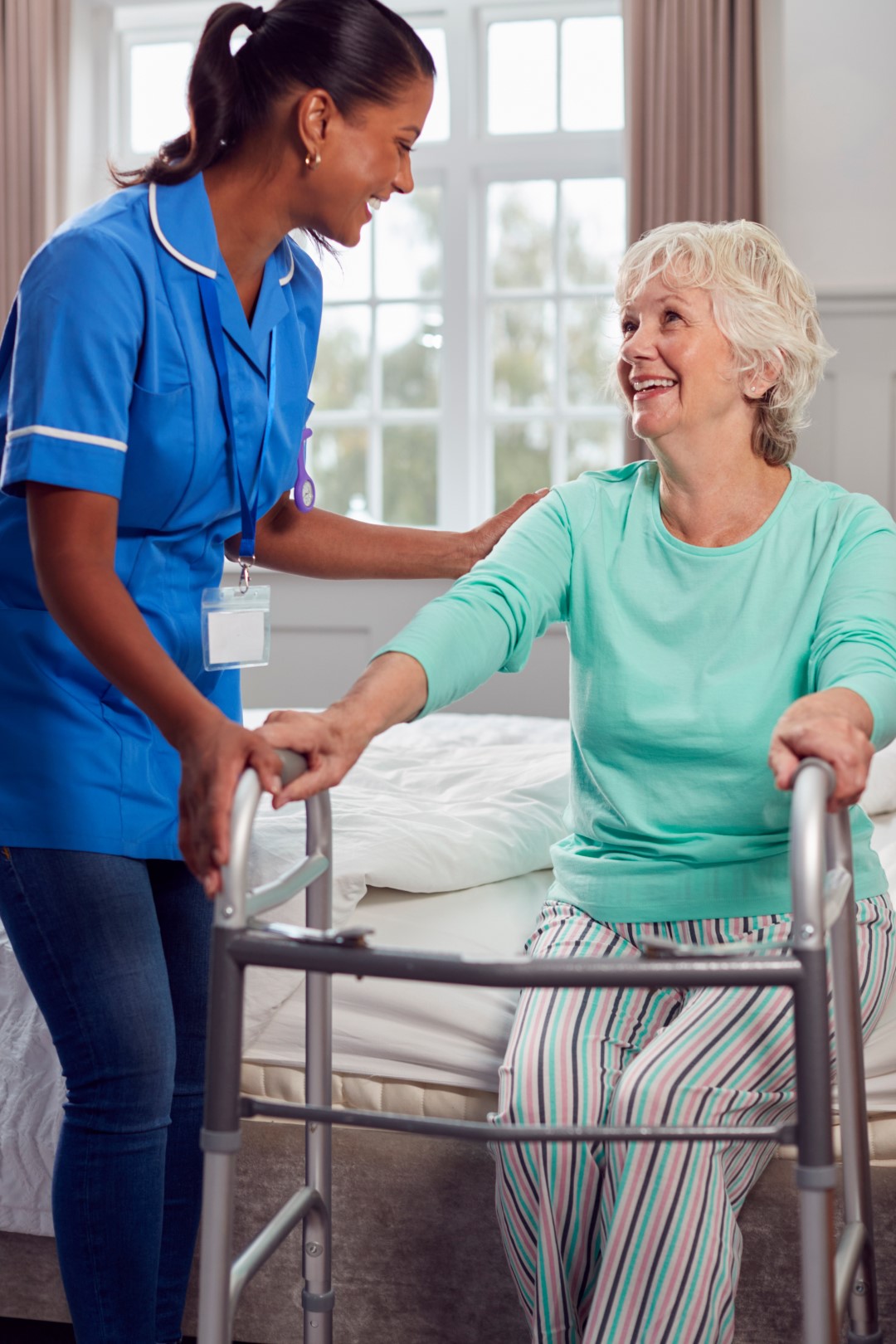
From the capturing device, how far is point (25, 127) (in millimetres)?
4715

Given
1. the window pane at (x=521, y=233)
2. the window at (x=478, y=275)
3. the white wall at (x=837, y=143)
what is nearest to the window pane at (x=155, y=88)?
the window at (x=478, y=275)

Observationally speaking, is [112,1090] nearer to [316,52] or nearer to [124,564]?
[124,564]

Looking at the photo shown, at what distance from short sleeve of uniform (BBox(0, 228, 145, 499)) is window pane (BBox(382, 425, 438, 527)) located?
388 centimetres

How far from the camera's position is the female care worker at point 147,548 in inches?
46.9

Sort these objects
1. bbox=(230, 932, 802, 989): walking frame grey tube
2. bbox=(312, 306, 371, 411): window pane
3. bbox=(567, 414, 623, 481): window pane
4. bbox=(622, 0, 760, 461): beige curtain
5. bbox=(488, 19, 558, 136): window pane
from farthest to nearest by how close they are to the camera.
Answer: bbox=(312, 306, 371, 411): window pane
bbox=(567, 414, 623, 481): window pane
bbox=(488, 19, 558, 136): window pane
bbox=(622, 0, 760, 461): beige curtain
bbox=(230, 932, 802, 989): walking frame grey tube

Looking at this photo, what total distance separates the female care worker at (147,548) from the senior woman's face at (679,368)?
0.37 meters

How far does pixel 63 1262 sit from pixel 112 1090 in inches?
7.1

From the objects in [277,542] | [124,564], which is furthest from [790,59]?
[124,564]

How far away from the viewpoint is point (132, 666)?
1.12m

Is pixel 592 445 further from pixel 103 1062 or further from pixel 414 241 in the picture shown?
pixel 103 1062

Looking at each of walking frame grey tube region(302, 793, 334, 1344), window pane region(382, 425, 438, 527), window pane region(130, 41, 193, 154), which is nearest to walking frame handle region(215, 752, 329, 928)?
walking frame grey tube region(302, 793, 334, 1344)

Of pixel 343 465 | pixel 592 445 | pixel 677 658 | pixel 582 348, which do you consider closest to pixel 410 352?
pixel 343 465

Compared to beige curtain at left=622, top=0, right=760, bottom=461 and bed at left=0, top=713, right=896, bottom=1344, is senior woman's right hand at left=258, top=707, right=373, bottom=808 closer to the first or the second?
bed at left=0, top=713, right=896, bottom=1344

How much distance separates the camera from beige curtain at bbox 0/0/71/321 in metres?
4.71
